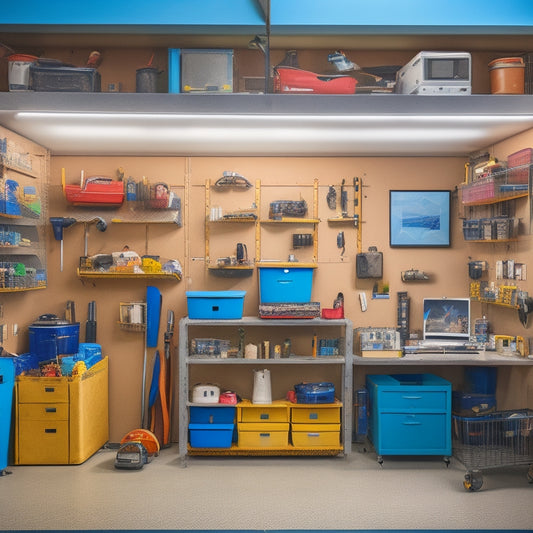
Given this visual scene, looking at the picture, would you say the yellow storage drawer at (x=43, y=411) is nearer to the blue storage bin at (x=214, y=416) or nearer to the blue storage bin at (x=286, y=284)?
the blue storage bin at (x=214, y=416)

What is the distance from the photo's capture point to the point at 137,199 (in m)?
5.43

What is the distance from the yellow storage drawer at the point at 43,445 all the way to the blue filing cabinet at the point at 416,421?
2.75 meters

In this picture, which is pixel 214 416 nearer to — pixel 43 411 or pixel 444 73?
pixel 43 411

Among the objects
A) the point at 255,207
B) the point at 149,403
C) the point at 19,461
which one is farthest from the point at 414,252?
the point at 19,461

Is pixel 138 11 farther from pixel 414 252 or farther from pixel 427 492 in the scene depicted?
pixel 427 492

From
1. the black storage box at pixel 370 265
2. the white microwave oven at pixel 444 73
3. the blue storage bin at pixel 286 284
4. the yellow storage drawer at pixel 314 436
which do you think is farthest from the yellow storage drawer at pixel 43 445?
the white microwave oven at pixel 444 73

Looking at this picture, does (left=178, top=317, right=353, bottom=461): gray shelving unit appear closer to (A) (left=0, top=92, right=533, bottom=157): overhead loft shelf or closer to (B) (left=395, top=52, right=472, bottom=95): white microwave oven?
(A) (left=0, top=92, right=533, bottom=157): overhead loft shelf

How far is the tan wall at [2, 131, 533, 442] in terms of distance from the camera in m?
5.57

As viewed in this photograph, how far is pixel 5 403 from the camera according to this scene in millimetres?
4633

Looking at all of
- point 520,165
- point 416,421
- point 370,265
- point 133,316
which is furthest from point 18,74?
point 416,421

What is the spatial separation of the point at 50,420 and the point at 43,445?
233mm

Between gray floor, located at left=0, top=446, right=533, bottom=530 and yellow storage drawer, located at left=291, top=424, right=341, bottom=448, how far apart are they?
0.15 metres

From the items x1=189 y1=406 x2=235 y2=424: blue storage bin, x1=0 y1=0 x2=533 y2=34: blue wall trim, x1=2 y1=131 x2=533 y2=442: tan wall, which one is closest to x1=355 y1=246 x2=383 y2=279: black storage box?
x1=2 y1=131 x2=533 y2=442: tan wall

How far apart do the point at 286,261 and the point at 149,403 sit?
1909 mm
